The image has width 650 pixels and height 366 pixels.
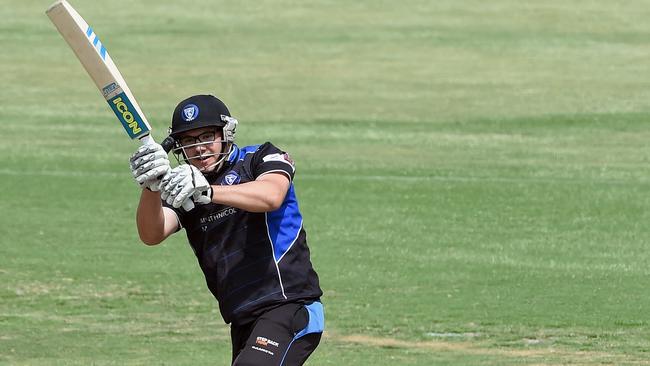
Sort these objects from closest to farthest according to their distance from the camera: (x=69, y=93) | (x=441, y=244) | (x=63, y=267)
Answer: (x=63, y=267)
(x=441, y=244)
(x=69, y=93)

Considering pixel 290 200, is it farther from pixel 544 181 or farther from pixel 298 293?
pixel 544 181

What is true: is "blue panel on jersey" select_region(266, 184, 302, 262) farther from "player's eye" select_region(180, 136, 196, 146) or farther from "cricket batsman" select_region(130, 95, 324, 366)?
"player's eye" select_region(180, 136, 196, 146)

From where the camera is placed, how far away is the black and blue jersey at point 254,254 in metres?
6.87

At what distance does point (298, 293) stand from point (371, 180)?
12.7m

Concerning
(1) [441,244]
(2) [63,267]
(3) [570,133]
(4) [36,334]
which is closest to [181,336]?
(4) [36,334]

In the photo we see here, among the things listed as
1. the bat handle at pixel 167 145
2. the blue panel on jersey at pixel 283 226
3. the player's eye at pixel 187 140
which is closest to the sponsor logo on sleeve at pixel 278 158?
the blue panel on jersey at pixel 283 226

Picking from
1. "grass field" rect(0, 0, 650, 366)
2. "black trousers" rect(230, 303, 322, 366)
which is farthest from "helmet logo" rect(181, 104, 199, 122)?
"grass field" rect(0, 0, 650, 366)

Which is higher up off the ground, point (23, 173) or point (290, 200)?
point (290, 200)

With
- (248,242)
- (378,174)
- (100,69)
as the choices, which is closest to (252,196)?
(248,242)

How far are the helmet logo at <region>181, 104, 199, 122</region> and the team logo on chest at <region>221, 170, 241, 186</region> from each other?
1.18ft

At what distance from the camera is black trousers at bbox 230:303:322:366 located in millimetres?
6738

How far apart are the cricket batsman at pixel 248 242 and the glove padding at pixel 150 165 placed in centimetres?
36

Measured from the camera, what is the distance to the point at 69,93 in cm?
2795

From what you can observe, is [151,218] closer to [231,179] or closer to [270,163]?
[231,179]
